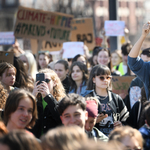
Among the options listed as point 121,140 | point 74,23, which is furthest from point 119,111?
point 74,23

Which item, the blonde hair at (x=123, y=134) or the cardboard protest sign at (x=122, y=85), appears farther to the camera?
the cardboard protest sign at (x=122, y=85)

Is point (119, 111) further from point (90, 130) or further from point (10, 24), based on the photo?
point (10, 24)

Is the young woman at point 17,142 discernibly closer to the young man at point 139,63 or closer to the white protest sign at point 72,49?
the young man at point 139,63

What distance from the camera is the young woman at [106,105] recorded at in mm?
4172

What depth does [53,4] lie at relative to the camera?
54.8m

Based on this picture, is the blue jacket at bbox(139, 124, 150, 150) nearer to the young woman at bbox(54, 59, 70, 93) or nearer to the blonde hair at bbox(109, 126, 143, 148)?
the blonde hair at bbox(109, 126, 143, 148)

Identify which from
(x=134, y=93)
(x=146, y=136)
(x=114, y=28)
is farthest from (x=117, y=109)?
(x=114, y=28)

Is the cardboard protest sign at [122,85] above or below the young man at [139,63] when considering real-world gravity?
below

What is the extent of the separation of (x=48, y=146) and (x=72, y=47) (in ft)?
20.1

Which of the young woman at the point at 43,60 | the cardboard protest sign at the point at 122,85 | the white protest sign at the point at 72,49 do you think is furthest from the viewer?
the white protest sign at the point at 72,49

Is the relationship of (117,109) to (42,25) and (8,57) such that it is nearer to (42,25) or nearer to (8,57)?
(8,57)

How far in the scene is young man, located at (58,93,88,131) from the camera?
3.25m

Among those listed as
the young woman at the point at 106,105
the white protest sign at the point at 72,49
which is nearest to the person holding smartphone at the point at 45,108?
the young woman at the point at 106,105

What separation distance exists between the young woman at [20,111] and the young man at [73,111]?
28 cm
